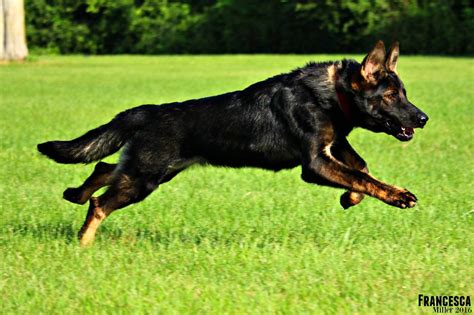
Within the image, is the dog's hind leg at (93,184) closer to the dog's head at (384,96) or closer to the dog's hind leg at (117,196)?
the dog's hind leg at (117,196)

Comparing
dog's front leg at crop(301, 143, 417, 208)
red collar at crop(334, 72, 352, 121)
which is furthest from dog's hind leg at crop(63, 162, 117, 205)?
red collar at crop(334, 72, 352, 121)

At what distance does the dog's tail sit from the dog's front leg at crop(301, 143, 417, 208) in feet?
4.59

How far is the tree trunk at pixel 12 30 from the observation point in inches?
1218

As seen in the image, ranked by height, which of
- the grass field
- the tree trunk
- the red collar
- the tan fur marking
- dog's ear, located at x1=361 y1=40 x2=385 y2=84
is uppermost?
dog's ear, located at x1=361 y1=40 x2=385 y2=84

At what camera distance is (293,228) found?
7266 mm

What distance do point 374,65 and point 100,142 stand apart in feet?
7.19

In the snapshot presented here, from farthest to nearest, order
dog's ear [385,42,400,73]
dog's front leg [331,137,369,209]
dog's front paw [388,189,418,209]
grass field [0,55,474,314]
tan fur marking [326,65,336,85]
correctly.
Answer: dog's front leg [331,137,369,209], tan fur marking [326,65,336,85], dog's ear [385,42,400,73], dog's front paw [388,189,418,209], grass field [0,55,474,314]

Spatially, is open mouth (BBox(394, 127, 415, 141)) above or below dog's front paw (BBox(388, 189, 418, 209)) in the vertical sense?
above

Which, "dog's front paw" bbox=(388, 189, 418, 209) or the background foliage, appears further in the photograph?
the background foliage

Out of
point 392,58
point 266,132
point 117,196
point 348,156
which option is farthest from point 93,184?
point 392,58

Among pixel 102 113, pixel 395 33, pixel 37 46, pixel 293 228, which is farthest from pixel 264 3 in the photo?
pixel 293 228

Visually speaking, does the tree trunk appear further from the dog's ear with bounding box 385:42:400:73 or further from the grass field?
the dog's ear with bounding box 385:42:400:73

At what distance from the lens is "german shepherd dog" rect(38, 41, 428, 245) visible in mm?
6395

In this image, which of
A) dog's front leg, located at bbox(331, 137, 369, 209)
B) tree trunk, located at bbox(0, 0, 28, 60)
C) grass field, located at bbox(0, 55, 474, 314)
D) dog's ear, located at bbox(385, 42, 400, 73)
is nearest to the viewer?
grass field, located at bbox(0, 55, 474, 314)
